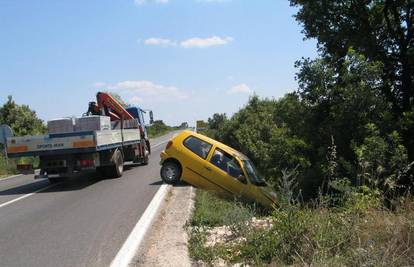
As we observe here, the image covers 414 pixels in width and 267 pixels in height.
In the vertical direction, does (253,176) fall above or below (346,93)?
below

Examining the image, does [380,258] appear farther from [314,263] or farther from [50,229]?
[50,229]

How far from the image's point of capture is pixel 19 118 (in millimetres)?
40812

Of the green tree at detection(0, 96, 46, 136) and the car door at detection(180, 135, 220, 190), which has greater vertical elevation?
the green tree at detection(0, 96, 46, 136)

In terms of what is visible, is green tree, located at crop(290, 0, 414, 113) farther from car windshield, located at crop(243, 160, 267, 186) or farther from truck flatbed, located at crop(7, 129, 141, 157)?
truck flatbed, located at crop(7, 129, 141, 157)

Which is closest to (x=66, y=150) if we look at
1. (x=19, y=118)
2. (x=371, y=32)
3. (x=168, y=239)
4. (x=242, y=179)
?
(x=242, y=179)

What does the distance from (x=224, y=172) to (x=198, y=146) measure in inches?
54.3

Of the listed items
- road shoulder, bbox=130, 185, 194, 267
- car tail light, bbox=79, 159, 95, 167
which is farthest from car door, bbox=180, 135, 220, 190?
car tail light, bbox=79, 159, 95, 167

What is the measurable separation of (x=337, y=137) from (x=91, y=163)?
24.5ft

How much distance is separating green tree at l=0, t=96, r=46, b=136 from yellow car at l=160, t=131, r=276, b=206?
1125 inches

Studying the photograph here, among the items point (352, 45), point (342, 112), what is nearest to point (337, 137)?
point (342, 112)

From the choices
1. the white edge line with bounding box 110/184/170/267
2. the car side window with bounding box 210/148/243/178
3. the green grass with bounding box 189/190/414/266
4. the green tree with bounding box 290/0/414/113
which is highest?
the green tree with bounding box 290/0/414/113

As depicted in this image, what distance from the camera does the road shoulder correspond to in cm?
652

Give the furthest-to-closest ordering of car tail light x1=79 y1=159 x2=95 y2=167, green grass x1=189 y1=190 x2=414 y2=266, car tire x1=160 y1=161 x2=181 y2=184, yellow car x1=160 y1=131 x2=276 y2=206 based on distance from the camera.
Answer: car tail light x1=79 y1=159 x2=95 y2=167, car tire x1=160 y1=161 x2=181 y2=184, yellow car x1=160 y1=131 x2=276 y2=206, green grass x1=189 y1=190 x2=414 y2=266

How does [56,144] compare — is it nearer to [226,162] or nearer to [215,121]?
[226,162]
